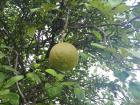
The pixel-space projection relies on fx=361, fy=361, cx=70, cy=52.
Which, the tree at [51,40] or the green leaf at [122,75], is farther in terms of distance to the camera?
the tree at [51,40]

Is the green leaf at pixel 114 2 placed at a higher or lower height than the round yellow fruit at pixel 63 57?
higher

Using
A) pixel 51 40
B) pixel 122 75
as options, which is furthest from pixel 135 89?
pixel 51 40

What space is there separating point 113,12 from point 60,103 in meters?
1.29

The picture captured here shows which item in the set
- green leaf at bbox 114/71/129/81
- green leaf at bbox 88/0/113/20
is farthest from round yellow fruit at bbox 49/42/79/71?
green leaf at bbox 114/71/129/81

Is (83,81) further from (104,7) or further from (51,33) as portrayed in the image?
(104,7)

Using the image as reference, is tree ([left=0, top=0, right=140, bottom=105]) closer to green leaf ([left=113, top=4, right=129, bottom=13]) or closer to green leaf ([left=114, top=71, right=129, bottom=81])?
green leaf ([left=113, top=4, right=129, bottom=13])

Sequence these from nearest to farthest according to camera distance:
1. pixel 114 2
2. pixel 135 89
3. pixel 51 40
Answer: pixel 135 89 < pixel 114 2 < pixel 51 40

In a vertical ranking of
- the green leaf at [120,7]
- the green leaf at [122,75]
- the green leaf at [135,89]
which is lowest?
the green leaf at [135,89]

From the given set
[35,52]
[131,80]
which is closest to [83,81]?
[35,52]

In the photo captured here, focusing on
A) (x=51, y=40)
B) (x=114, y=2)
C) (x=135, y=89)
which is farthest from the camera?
(x=51, y=40)

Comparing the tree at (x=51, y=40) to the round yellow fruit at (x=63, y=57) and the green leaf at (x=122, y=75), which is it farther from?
the green leaf at (x=122, y=75)

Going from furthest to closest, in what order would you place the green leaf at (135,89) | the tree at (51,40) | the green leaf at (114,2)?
the tree at (51,40) → the green leaf at (114,2) → the green leaf at (135,89)

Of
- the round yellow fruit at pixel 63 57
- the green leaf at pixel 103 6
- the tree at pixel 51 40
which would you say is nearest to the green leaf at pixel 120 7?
the green leaf at pixel 103 6

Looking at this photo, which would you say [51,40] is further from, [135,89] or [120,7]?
[135,89]
